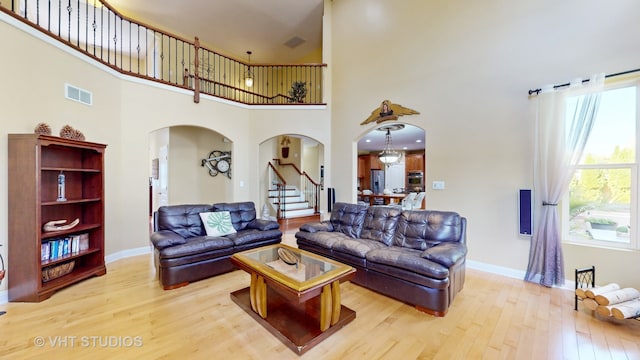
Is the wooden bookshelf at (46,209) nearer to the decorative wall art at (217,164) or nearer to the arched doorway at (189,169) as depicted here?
the arched doorway at (189,169)

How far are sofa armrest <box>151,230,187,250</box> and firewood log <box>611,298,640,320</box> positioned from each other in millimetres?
4384

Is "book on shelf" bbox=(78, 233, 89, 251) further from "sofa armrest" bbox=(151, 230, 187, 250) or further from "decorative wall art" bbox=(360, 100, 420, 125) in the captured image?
"decorative wall art" bbox=(360, 100, 420, 125)

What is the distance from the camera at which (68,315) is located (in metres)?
2.50

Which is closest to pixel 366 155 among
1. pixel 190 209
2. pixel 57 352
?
pixel 190 209

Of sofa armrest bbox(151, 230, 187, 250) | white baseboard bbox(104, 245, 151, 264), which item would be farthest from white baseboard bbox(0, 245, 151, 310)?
Result: sofa armrest bbox(151, 230, 187, 250)

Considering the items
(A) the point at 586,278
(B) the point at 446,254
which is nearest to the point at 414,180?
(A) the point at 586,278

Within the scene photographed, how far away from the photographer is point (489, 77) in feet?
12.1

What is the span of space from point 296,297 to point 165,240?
2112 mm

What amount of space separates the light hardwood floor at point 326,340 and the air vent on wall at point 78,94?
94.2 inches

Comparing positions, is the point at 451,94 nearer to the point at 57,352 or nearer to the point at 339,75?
the point at 339,75

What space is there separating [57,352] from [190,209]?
214cm

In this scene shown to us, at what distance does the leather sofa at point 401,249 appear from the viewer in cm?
254

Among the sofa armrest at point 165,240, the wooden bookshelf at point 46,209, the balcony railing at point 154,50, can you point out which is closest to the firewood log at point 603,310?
the sofa armrest at point 165,240

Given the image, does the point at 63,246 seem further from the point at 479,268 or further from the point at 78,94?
the point at 479,268
